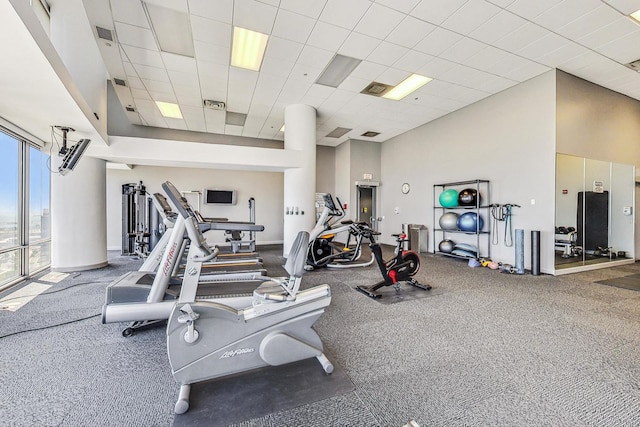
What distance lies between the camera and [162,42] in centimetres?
406

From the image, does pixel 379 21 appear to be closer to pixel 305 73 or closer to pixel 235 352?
pixel 305 73

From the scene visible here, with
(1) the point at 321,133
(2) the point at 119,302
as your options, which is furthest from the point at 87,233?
(1) the point at 321,133

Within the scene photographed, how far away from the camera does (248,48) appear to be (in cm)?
425

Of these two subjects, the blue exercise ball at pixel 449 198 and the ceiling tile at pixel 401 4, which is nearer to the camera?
the ceiling tile at pixel 401 4

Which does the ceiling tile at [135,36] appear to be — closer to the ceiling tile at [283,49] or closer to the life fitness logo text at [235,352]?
the ceiling tile at [283,49]

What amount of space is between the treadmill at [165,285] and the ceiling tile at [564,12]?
15.8 feet

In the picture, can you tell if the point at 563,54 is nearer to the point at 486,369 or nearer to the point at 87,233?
the point at 486,369

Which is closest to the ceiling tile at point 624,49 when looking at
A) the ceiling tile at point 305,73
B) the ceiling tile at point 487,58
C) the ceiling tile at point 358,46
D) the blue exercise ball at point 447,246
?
the ceiling tile at point 487,58

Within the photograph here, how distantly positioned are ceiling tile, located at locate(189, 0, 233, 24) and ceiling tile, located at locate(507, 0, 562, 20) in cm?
346

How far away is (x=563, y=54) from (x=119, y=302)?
6.85 metres

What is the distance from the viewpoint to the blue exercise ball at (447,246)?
6.41 meters

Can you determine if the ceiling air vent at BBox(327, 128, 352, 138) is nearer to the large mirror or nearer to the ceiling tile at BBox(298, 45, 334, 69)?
the ceiling tile at BBox(298, 45, 334, 69)

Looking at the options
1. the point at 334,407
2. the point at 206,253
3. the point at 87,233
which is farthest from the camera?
the point at 87,233

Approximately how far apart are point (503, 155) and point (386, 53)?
328 centimetres
